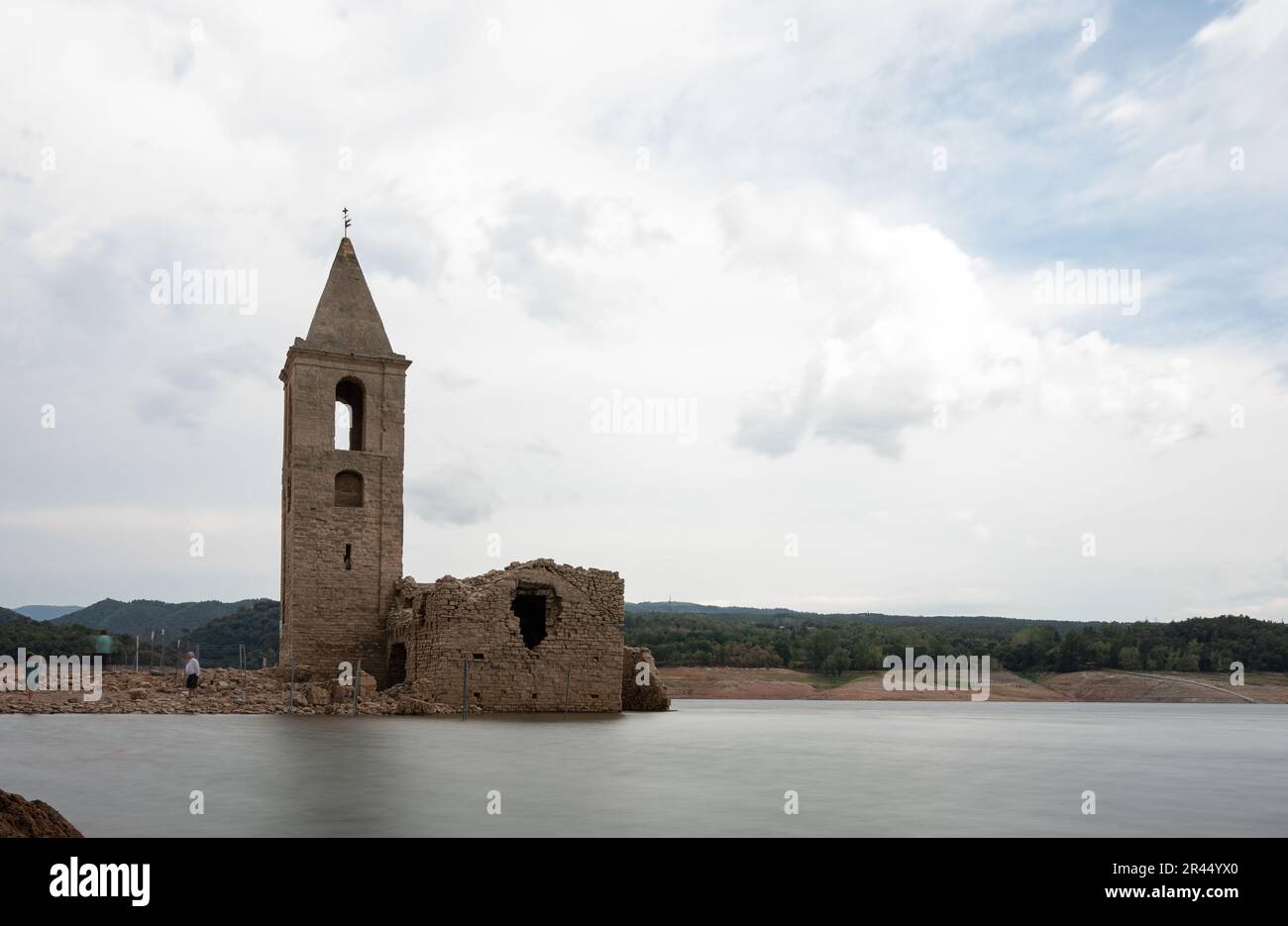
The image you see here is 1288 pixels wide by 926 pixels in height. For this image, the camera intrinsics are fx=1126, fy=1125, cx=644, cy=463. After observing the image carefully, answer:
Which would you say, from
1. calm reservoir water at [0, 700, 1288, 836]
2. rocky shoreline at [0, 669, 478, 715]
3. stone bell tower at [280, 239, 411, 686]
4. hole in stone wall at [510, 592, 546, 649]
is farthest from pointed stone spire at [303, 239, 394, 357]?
calm reservoir water at [0, 700, 1288, 836]

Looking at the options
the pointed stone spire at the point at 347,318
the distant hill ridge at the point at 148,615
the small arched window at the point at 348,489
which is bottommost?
the distant hill ridge at the point at 148,615

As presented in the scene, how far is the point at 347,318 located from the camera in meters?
31.8

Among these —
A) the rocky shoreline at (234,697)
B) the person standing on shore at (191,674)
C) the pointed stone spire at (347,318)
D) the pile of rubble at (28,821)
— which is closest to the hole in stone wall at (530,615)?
the rocky shoreline at (234,697)

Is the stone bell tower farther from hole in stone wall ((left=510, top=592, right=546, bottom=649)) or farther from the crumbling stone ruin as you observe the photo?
hole in stone wall ((left=510, top=592, right=546, bottom=649))

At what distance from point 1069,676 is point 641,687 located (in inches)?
1694

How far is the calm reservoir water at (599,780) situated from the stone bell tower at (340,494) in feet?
25.9

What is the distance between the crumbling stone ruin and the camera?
26.7 m

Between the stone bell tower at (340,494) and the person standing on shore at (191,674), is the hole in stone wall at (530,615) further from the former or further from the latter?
the person standing on shore at (191,674)

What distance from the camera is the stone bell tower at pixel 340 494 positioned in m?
29.7

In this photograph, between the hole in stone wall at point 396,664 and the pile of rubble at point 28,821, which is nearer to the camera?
the pile of rubble at point 28,821

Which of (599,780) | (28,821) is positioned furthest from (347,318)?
(28,821)
